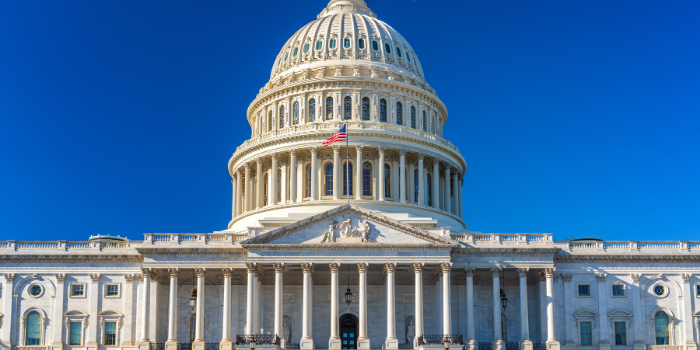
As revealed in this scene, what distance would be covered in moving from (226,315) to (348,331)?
34.4ft

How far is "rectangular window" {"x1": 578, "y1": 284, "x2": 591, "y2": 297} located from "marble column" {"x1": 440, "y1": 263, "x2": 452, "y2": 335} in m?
11.1

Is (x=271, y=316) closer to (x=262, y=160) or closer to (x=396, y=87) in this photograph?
(x=262, y=160)

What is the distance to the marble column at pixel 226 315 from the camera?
60062 millimetres

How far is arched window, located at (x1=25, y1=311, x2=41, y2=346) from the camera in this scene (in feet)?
210

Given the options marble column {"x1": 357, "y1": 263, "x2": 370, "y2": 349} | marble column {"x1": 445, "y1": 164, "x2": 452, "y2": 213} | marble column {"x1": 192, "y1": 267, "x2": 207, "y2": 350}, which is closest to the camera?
marble column {"x1": 357, "y1": 263, "x2": 370, "y2": 349}

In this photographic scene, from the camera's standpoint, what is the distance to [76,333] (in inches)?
2530

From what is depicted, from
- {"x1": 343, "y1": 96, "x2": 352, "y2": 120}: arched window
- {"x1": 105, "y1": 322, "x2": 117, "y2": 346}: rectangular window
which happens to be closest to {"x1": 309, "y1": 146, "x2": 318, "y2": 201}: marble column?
{"x1": 343, "y1": 96, "x2": 352, "y2": 120}: arched window

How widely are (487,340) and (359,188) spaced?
17463mm

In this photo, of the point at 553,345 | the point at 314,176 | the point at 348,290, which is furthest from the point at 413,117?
the point at 553,345

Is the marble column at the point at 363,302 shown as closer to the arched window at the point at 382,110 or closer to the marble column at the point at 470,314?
the marble column at the point at 470,314

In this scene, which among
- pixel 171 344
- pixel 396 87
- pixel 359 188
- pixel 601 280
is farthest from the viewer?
pixel 396 87

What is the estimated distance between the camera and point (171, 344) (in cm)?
6078

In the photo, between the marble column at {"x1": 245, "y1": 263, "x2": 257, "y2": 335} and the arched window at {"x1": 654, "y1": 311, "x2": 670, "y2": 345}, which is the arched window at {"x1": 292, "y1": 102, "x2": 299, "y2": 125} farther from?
the arched window at {"x1": 654, "y1": 311, "x2": 670, "y2": 345}

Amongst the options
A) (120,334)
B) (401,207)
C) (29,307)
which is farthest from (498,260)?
(29,307)
